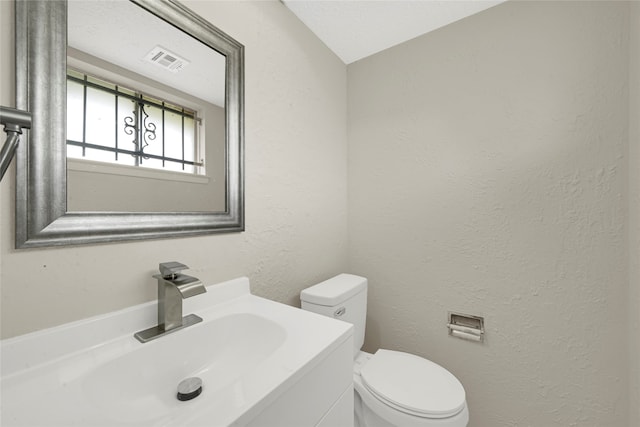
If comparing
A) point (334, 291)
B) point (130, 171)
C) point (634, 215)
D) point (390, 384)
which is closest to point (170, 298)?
point (130, 171)

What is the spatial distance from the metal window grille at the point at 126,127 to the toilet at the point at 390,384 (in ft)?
2.58

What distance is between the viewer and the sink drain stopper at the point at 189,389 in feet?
2.03

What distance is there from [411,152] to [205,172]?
1084 millimetres

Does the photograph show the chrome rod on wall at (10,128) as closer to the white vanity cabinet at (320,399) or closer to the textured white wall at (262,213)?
the textured white wall at (262,213)

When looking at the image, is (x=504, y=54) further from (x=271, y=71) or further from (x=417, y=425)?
(x=417, y=425)

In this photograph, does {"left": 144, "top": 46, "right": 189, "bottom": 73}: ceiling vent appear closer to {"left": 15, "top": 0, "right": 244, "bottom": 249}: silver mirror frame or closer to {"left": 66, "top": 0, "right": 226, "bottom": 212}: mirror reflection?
{"left": 66, "top": 0, "right": 226, "bottom": 212}: mirror reflection

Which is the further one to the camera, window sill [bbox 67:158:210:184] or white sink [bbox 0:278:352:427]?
Answer: window sill [bbox 67:158:210:184]

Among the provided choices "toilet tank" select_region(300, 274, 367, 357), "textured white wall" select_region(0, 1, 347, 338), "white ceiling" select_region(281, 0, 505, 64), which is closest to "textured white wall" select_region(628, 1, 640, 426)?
"white ceiling" select_region(281, 0, 505, 64)

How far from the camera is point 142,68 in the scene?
78cm

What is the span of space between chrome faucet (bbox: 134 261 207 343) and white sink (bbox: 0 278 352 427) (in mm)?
27

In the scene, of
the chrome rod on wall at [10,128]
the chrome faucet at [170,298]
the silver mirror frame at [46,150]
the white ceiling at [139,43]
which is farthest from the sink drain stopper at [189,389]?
the white ceiling at [139,43]

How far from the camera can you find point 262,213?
1113 mm

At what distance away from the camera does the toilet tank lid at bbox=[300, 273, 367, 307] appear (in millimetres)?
1168

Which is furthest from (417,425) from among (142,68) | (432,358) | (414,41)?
(414,41)
